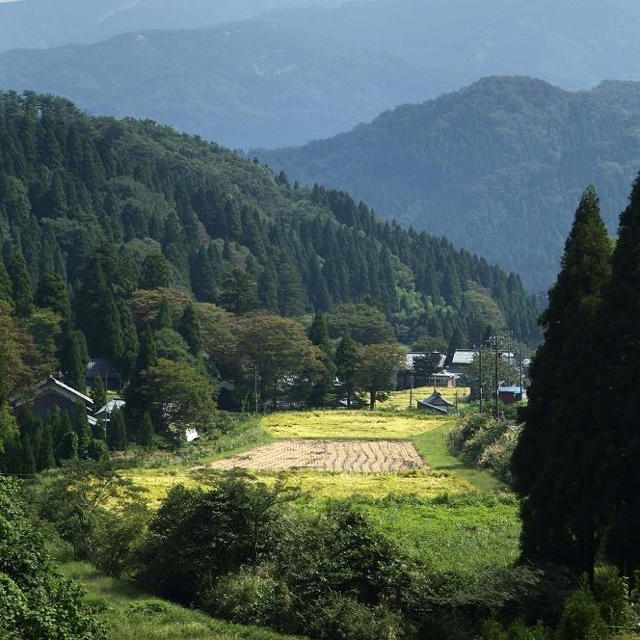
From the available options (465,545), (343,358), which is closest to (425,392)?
(343,358)

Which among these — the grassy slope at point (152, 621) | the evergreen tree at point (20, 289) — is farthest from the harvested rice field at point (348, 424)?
the grassy slope at point (152, 621)

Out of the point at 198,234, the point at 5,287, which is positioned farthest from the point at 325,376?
the point at 198,234

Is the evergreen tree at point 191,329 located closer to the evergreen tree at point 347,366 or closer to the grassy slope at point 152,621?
the evergreen tree at point 347,366

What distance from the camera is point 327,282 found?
6511 inches

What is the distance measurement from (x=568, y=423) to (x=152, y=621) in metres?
9.99

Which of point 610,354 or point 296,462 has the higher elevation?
point 610,354

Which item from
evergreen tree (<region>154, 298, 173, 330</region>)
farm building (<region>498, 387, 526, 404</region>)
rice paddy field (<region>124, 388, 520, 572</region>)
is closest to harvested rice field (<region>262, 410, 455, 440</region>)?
rice paddy field (<region>124, 388, 520, 572</region>)

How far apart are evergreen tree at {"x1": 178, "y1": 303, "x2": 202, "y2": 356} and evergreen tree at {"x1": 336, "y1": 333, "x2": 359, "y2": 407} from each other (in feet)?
41.3

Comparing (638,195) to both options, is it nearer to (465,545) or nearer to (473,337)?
(465,545)

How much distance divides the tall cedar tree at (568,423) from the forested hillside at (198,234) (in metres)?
69.7

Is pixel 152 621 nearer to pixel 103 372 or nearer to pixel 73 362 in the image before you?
pixel 73 362

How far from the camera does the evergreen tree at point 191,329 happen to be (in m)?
91.6

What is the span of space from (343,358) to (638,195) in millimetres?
72846

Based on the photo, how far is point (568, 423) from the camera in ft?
93.6
